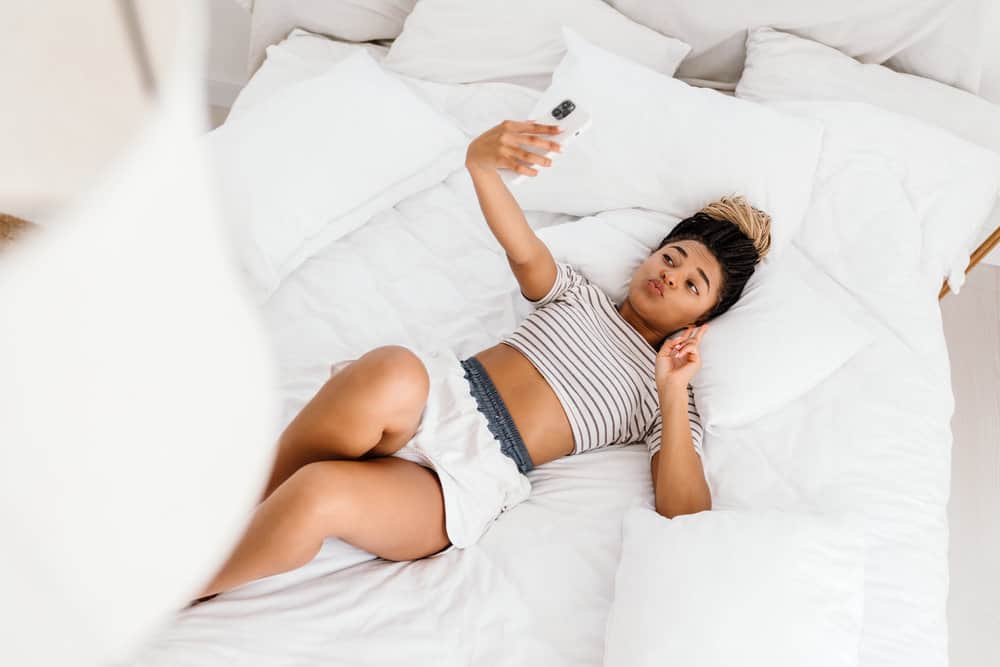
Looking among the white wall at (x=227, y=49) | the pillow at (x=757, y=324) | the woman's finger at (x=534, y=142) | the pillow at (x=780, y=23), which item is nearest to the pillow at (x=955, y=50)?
the pillow at (x=780, y=23)

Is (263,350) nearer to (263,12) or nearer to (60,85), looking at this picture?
(60,85)

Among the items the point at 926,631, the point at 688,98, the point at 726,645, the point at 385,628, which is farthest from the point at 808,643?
the point at 688,98

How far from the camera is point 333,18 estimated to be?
192 cm

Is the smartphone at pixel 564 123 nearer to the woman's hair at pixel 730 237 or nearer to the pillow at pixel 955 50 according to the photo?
the woman's hair at pixel 730 237

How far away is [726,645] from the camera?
91cm

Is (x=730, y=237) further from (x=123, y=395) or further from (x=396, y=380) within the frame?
(x=123, y=395)

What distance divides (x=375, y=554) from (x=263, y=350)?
2.83 feet

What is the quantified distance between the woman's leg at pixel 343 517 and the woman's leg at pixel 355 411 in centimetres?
5

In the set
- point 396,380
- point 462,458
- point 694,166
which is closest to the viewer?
point 396,380

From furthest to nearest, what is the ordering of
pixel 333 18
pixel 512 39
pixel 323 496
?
pixel 333 18
pixel 512 39
pixel 323 496

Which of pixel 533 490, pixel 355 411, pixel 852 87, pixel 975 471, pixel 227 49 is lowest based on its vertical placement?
pixel 975 471

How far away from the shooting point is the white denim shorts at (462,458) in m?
1.11

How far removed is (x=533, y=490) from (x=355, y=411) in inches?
14.7

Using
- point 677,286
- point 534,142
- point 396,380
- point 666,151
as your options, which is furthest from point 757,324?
point 396,380
